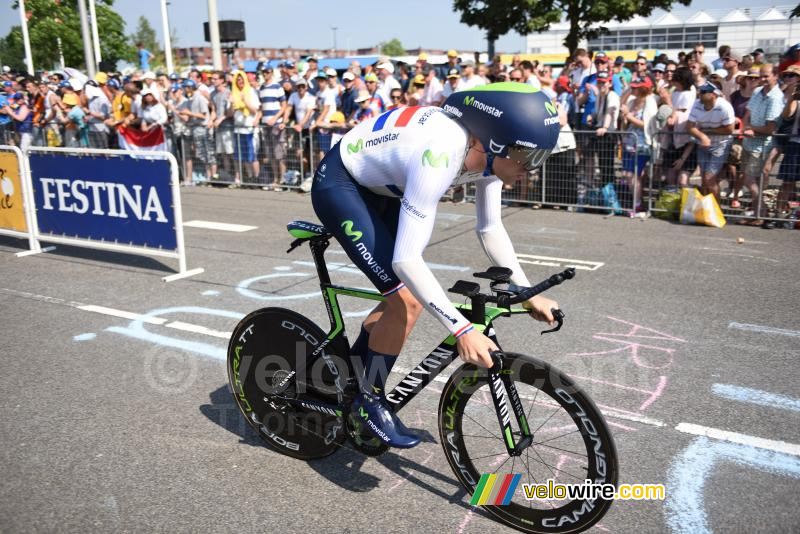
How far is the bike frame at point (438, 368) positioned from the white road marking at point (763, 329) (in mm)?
3408

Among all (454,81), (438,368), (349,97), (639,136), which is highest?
(454,81)

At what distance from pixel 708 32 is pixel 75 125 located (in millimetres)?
59116

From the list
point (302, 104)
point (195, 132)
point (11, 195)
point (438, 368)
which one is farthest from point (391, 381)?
point (195, 132)

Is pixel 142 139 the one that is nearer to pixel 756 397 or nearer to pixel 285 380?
pixel 285 380

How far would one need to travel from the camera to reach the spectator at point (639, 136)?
1040cm

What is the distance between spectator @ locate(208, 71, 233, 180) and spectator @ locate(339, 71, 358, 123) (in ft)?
8.21

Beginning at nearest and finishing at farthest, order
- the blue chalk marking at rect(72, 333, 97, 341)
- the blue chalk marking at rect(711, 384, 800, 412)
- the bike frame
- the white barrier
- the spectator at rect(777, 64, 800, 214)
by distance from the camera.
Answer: the bike frame
the blue chalk marking at rect(711, 384, 800, 412)
the blue chalk marking at rect(72, 333, 97, 341)
the white barrier
the spectator at rect(777, 64, 800, 214)

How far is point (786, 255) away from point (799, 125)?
219 centimetres

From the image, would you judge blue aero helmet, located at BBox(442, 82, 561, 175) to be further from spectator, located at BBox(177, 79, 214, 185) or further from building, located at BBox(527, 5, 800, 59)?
building, located at BBox(527, 5, 800, 59)

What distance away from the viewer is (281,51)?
394ft

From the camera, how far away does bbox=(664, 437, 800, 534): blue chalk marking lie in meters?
3.13

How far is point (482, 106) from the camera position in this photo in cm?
284

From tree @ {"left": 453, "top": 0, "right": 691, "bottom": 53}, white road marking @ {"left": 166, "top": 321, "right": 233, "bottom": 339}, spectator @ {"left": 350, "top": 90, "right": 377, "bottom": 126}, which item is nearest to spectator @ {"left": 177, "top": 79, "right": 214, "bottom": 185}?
spectator @ {"left": 350, "top": 90, "right": 377, "bottom": 126}

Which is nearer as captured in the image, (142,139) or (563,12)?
(142,139)
